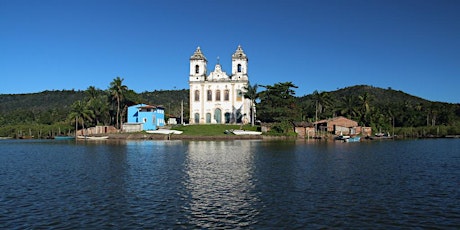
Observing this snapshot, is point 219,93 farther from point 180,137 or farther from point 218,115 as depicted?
point 180,137

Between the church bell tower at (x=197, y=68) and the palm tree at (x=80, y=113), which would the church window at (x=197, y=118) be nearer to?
the church bell tower at (x=197, y=68)

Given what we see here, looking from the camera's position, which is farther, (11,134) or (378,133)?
(11,134)

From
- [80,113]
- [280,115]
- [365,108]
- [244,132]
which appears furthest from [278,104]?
[80,113]

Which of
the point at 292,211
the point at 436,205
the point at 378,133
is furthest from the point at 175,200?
the point at 378,133

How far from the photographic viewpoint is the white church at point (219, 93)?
8425 cm

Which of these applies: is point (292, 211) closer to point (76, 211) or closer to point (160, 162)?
point (76, 211)

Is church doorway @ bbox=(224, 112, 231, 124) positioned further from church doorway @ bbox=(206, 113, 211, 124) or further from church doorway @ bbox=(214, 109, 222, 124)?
church doorway @ bbox=(206, 113, 211, 124)

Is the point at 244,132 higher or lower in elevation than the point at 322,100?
lower

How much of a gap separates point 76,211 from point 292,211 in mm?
8522

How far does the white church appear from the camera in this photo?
84.2 meters

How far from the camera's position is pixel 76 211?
1580 centimetres

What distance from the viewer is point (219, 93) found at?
8494cm

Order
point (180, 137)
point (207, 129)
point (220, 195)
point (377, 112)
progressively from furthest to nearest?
point (377, 112) → point (207, 129) → point (180, 137) → point (220, 195)

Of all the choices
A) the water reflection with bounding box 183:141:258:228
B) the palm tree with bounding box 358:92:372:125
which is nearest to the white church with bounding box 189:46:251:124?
the palm tree with bounding box 358:92:372:125
